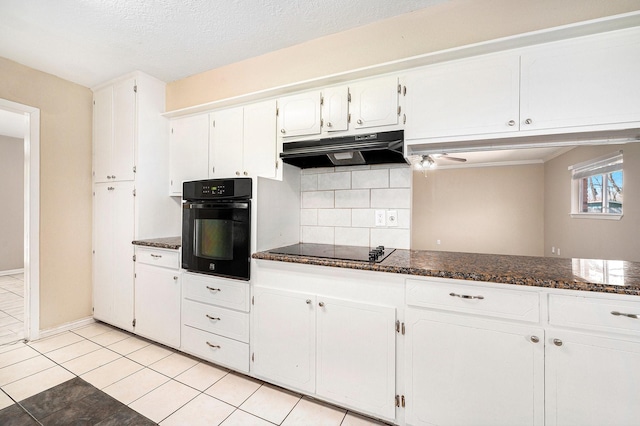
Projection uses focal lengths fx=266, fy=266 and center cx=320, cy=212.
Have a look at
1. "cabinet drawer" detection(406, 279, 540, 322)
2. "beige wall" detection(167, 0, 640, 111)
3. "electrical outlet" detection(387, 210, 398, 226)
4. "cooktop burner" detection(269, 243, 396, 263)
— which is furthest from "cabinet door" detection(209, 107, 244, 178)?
"cabinet drawer" detection(406, 279, 540, 322)

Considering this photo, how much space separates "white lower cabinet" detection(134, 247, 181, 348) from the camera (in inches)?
87.0

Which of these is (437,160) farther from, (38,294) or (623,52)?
(38,294)

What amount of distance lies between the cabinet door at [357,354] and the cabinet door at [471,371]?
11 cm

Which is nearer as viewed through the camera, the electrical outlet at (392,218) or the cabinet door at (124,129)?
the electrical outlet at (392,218)

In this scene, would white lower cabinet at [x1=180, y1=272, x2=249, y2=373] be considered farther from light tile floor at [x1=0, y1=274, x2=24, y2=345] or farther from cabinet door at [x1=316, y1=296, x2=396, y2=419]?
light tile floor at [x1=0, y1=274, x2=24, y2=345]

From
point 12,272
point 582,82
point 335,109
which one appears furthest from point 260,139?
point 12,272

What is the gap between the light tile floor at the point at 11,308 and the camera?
2.53 meters

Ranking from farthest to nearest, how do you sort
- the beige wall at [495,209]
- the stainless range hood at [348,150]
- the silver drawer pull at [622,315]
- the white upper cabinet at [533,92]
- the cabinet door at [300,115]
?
the beige wall at [495,209] < the cabinet door at [300,115] < the stainless range hood at [348,150] < the white upper cabinet at [533,92] < the silver drawer pull at [622,315]

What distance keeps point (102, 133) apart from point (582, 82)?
3873 mm

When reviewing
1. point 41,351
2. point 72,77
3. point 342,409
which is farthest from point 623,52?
point 41,351

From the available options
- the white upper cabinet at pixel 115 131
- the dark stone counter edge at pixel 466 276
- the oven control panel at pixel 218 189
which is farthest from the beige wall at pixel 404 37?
→ the dark stone counter edge at pixel 466 276

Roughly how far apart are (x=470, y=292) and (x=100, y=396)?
7.68 feet

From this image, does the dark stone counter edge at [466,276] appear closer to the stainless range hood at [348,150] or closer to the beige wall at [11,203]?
the stainless range hood at [348,150]

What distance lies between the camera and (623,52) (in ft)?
4.27
